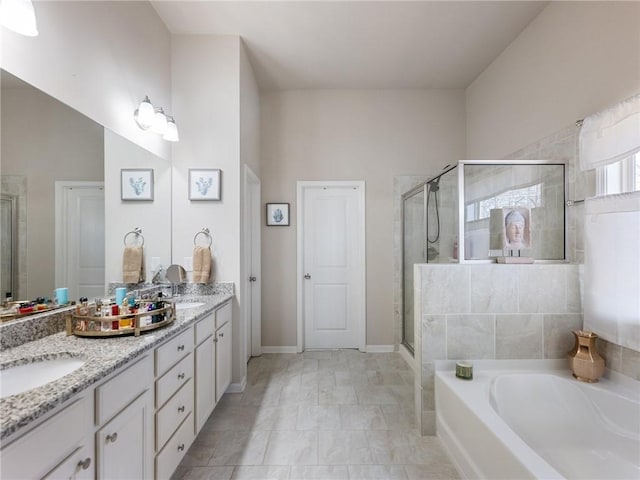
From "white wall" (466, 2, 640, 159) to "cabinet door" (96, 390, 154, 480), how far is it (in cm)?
296

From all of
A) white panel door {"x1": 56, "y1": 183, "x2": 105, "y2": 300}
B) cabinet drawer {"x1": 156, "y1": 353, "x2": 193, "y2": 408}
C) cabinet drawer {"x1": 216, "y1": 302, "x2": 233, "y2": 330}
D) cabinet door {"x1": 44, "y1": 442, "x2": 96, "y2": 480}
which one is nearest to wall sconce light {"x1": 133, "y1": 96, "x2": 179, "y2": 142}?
white panel door {"x1": 56, "y1": 183, "x2": 105, "y2": 300}

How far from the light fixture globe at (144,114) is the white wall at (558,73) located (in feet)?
9.76

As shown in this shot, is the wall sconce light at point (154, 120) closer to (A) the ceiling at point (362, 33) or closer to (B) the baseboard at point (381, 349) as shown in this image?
(A) the ceiling at point (362, 33)

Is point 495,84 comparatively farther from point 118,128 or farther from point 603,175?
point 118,128

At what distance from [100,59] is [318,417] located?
9.15ft

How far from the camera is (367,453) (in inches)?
74.2

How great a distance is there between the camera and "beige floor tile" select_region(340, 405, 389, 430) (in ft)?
7.07

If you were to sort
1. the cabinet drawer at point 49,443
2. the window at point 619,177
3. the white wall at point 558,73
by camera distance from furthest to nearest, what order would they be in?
the white wall at point 558,73 → the window at point 619,177 → the cabinet drawer at point 49,443

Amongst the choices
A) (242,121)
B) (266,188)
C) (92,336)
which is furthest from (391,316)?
(92,336)

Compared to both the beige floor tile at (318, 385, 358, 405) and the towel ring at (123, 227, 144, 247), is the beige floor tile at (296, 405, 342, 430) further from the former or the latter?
the towel ring at (123, 227, 144, 247)

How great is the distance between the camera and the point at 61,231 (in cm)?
155

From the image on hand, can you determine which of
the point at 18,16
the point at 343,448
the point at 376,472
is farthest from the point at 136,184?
the point at 376,472

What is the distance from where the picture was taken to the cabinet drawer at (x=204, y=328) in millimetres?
1919

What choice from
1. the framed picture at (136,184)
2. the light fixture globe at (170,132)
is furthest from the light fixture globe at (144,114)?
the framed picture at (136,184)
